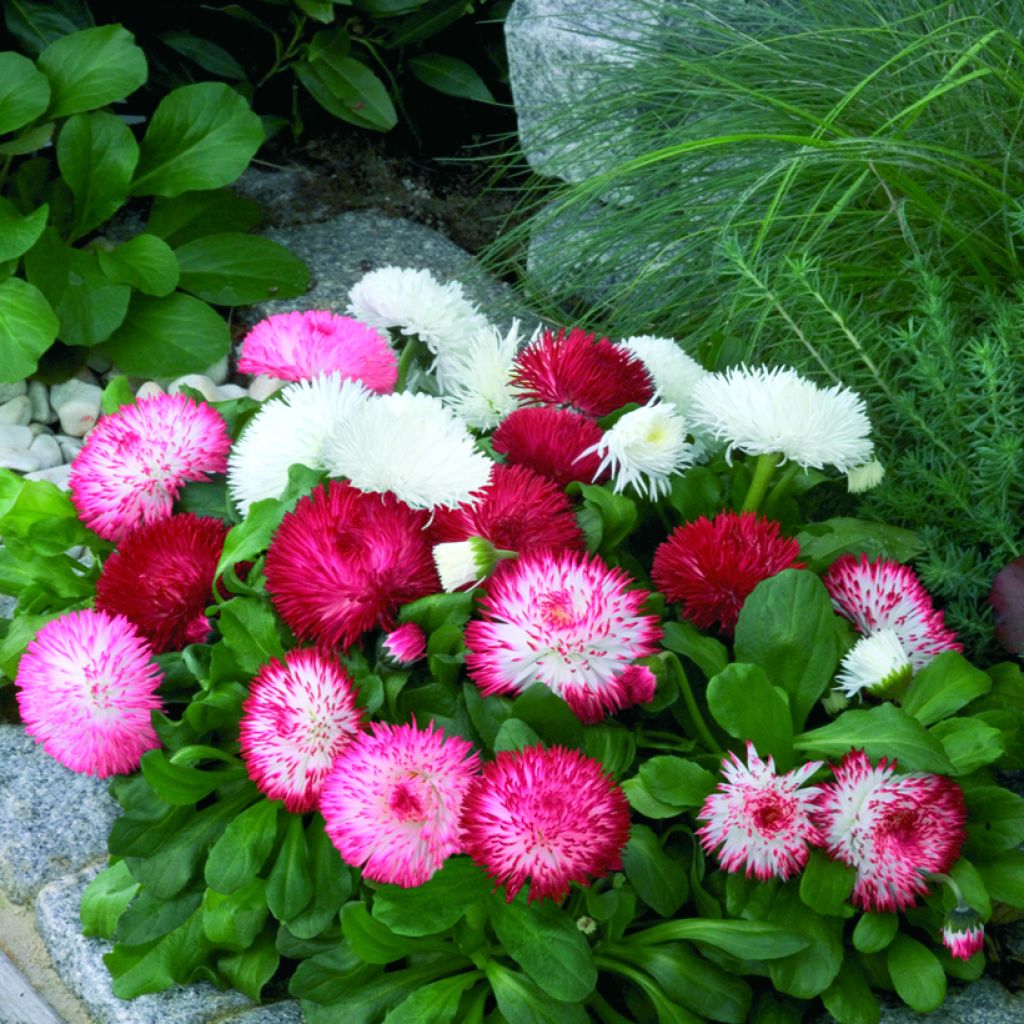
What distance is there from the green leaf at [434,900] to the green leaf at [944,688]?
0.47 metres

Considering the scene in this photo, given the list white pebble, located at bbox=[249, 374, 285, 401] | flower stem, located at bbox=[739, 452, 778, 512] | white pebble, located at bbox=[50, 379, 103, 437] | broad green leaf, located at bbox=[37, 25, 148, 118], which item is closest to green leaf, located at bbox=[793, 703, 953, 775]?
flower stem, located at bbox=[739, 452, 778, 512]

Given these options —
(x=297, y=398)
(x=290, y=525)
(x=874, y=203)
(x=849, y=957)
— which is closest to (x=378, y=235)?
(x=874, y=203)

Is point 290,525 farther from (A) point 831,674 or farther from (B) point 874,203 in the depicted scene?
(B) point 874,203

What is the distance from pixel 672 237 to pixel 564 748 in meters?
1.41

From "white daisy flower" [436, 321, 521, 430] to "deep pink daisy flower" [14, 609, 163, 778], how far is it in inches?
19.1

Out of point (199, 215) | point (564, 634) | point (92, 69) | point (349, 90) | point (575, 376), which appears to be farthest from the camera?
point (349, 90)

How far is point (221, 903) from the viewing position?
1362 mm

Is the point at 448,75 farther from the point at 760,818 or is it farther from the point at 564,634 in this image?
the point at 760,818

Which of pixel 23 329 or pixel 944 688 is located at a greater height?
pixel 944 688

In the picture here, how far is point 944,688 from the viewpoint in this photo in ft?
4.35

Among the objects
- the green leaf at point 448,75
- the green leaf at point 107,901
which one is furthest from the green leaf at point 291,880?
the green leaf at point 448,75

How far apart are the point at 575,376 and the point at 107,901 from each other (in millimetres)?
789

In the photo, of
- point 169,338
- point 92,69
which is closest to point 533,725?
point 169,338

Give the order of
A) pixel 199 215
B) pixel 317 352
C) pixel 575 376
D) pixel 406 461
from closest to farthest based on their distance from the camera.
→ pixel 406 461 → pixel 575 376 → pixel 317 352 → pixel 199 215
